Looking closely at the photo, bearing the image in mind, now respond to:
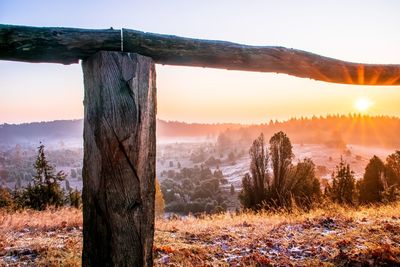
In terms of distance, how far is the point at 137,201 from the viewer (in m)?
1.98

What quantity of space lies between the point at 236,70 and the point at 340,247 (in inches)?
122

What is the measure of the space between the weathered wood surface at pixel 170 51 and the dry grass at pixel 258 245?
2127 mm

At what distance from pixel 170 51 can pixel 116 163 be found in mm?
806

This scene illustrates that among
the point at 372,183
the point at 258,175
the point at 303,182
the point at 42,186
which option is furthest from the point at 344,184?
the point at 42,186

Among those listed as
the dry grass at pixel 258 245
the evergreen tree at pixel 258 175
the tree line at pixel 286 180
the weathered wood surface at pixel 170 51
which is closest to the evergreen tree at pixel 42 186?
the evergreen tree at pixel 258 175

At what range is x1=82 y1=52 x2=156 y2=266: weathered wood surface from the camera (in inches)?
75.9

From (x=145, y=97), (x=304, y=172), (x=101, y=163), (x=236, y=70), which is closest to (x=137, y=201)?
(x=101, y=163)

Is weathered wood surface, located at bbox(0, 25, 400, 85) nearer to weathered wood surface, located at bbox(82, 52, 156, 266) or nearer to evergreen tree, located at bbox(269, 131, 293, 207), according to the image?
weathered wood surface, located at bbox(82, 52, 156, 266)

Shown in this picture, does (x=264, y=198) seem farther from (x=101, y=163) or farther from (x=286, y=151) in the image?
(x=101, y=163)

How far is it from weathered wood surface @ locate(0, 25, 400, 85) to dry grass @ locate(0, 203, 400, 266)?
213cm

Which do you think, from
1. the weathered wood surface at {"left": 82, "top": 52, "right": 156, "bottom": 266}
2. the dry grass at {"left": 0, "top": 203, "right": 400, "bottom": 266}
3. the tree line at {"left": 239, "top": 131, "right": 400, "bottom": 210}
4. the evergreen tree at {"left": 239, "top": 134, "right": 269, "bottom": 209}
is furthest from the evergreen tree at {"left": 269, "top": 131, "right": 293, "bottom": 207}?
the weathered wood surface at {"left": 82, "top": 52, "right": 156, "bottom": 266}

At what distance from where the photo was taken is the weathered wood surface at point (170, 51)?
1.92m

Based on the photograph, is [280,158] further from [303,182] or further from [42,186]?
[42,186]

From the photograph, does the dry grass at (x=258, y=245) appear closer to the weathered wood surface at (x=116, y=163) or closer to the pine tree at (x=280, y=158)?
the weathered wood surface at (x=116, y=163)
